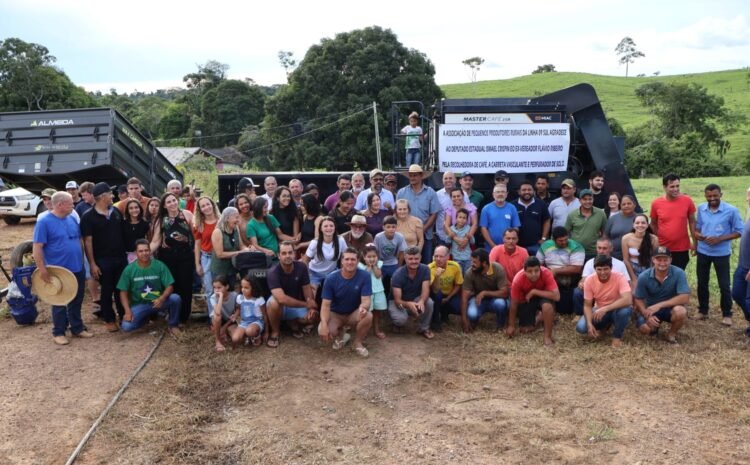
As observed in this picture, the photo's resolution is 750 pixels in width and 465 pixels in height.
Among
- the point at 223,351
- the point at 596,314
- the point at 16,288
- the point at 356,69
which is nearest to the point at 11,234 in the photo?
the point at 16,288

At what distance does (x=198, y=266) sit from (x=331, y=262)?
1.69 meters

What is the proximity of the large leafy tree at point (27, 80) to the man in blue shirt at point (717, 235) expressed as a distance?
46.9 meters

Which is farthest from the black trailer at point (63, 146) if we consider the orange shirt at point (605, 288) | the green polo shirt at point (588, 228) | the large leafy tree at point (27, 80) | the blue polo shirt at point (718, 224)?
the large leafy tree at point (27, 80)

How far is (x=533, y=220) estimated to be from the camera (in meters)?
8.09

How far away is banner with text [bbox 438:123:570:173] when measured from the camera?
9297 millimetres

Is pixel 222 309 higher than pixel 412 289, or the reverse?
pixel 412 289

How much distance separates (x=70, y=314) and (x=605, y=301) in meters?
6.20

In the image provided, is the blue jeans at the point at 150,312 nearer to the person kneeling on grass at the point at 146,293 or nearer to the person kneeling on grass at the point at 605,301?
the person kneeling on grass at the point at 146,293

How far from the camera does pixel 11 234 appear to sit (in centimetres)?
1560

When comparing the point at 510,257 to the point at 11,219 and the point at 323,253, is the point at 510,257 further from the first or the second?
the point at 11,219

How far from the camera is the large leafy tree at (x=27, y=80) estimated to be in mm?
44875

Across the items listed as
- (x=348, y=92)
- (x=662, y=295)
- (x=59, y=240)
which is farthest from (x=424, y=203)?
(x=348, y=92)

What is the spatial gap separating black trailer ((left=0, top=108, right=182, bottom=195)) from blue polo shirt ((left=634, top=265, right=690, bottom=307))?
28.0 feet

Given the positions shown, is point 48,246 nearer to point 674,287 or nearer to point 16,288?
point 16,288
